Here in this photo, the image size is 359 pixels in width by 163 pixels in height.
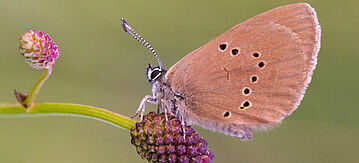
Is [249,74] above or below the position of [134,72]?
below

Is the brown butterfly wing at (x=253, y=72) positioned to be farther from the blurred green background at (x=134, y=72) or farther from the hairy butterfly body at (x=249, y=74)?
the blurred green background at (x=134, y=72)

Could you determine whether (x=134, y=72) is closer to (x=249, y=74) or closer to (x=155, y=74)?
(x=155, y=74)

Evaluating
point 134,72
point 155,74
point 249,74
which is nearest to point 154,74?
point 155,74

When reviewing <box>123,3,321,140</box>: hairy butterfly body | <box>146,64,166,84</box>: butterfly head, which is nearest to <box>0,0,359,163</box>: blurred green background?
<box>146,64,166,84</box>: butterfly head

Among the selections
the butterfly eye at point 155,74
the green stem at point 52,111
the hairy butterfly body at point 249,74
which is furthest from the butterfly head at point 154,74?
the green stem at point 52,111

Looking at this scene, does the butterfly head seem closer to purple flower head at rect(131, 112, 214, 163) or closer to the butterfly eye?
the butterfly eye

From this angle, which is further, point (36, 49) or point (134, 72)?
point (134, 72)
